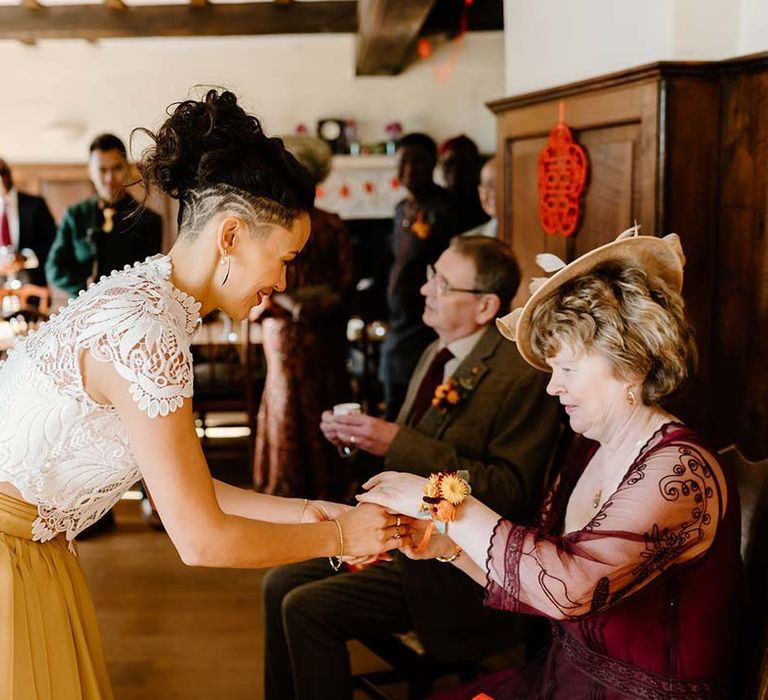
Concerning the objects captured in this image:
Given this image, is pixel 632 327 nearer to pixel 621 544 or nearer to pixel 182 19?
pixel 621 544

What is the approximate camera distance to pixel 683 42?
2.46m

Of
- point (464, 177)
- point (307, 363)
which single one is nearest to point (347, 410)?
point (307, 363)

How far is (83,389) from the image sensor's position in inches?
54.9

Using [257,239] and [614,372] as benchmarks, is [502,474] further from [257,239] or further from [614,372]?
[257,239]

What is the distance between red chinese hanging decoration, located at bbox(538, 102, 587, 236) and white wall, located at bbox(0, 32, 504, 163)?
4.92m

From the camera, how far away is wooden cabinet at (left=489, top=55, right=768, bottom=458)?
240 cm

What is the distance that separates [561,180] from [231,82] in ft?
17.9

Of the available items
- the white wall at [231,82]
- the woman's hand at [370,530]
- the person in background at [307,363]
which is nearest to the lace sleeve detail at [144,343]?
the woman's hand at [370,530]

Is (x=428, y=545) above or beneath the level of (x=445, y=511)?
beneath

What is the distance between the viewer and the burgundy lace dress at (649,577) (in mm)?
1449

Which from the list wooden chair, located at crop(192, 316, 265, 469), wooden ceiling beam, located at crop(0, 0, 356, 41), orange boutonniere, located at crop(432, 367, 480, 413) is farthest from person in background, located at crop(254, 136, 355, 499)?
wooden ceiling beam, located at crop(0, 0, 356, 41)

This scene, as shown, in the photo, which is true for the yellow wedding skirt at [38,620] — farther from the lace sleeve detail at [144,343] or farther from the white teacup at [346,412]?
the white teacup at [346,412]

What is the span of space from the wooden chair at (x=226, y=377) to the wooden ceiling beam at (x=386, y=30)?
71.3 inches

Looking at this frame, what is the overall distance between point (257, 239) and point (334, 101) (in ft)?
22.1
